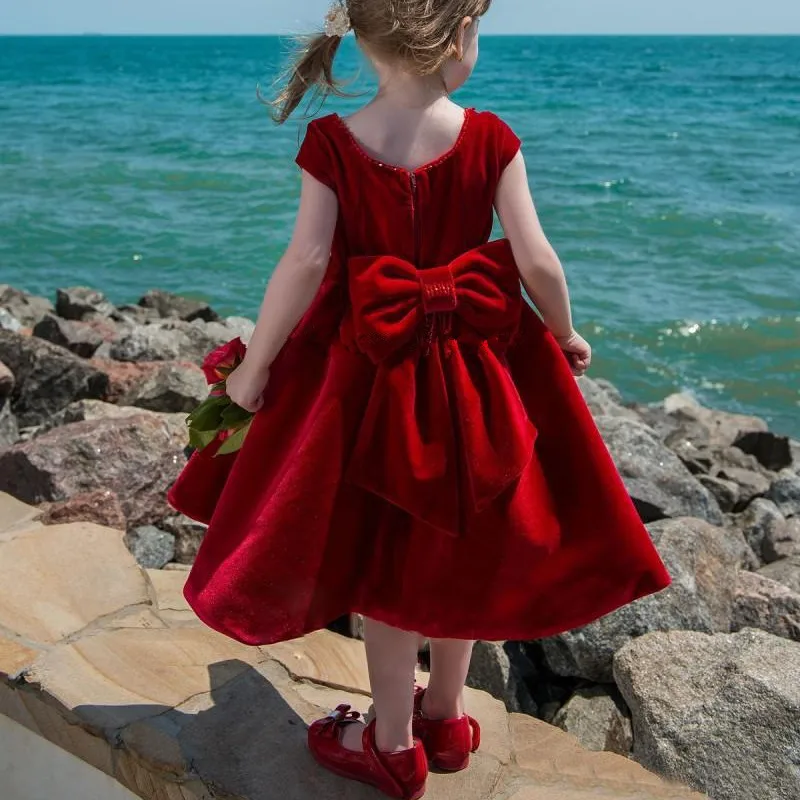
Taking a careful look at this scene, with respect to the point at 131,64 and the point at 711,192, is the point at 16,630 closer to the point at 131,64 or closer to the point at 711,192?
the point at 711,192

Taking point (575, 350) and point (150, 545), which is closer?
point (575, 350)

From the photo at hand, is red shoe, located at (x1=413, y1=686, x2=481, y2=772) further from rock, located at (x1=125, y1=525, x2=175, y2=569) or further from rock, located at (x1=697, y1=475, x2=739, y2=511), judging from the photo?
rock, located at (x1=697, y1=475, x2=739, y2=511)

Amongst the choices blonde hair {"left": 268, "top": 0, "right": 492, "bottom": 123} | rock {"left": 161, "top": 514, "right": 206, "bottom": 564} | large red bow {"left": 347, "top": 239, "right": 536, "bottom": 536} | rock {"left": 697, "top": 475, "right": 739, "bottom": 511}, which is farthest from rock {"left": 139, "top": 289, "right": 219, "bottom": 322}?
large red bow {"left": 347, "top": 239, "right": 536, "bottom": 536}

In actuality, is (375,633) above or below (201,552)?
below

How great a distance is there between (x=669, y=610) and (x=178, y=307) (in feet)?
21.3

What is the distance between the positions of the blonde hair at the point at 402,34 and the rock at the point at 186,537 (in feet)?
5.79

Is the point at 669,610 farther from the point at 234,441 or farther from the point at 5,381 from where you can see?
the point at 5,381

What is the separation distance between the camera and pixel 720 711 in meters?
2.50

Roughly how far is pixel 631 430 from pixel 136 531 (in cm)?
226

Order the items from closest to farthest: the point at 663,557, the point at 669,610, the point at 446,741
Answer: the point at 446,741
the point at 669,610
the point at 663,557

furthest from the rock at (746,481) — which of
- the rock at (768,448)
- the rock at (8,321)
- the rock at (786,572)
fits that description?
the rock at (8,321)

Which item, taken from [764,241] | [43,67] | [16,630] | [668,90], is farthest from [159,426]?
[43,67]

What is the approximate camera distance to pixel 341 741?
2123mm

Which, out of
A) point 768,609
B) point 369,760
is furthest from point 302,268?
point 768,609
